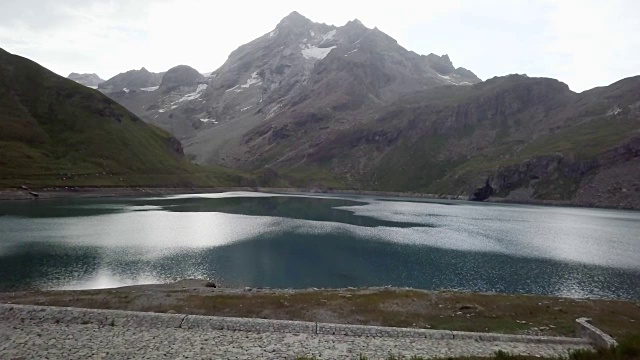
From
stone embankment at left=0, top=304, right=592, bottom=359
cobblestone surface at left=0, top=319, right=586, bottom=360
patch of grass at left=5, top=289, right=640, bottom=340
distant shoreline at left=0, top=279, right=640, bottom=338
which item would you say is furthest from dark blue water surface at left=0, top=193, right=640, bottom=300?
cobblestone surface at left=0, top=319, right=586, bottom=360

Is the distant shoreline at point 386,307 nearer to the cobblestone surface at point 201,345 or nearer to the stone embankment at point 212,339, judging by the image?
the stone embankment at point 212,339

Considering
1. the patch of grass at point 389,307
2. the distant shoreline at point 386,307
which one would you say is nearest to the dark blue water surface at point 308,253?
the distant shoreline at point 386,307

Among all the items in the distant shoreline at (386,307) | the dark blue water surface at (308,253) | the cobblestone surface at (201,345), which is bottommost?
the dark blue water surface at (308,253)

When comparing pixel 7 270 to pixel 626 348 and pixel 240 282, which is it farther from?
pixel 626 348

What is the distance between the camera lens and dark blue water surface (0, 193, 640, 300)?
64.5 meters

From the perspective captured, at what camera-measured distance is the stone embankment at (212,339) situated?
28.9 metres

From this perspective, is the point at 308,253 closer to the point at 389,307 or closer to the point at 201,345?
the point at 389,307

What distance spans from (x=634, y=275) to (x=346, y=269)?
51.9m

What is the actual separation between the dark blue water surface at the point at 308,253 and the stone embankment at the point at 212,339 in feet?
85.2

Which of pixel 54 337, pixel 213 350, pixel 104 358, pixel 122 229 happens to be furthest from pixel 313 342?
pixel 122 229

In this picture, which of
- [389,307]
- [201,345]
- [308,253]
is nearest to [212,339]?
[201,345]

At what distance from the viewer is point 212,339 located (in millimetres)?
31609

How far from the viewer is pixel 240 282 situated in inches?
2504

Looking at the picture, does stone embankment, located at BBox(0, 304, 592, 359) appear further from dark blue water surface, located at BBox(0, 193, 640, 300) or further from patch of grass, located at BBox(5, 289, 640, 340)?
dark blue water surface, located at BBox(0, 193, 640, 300)
